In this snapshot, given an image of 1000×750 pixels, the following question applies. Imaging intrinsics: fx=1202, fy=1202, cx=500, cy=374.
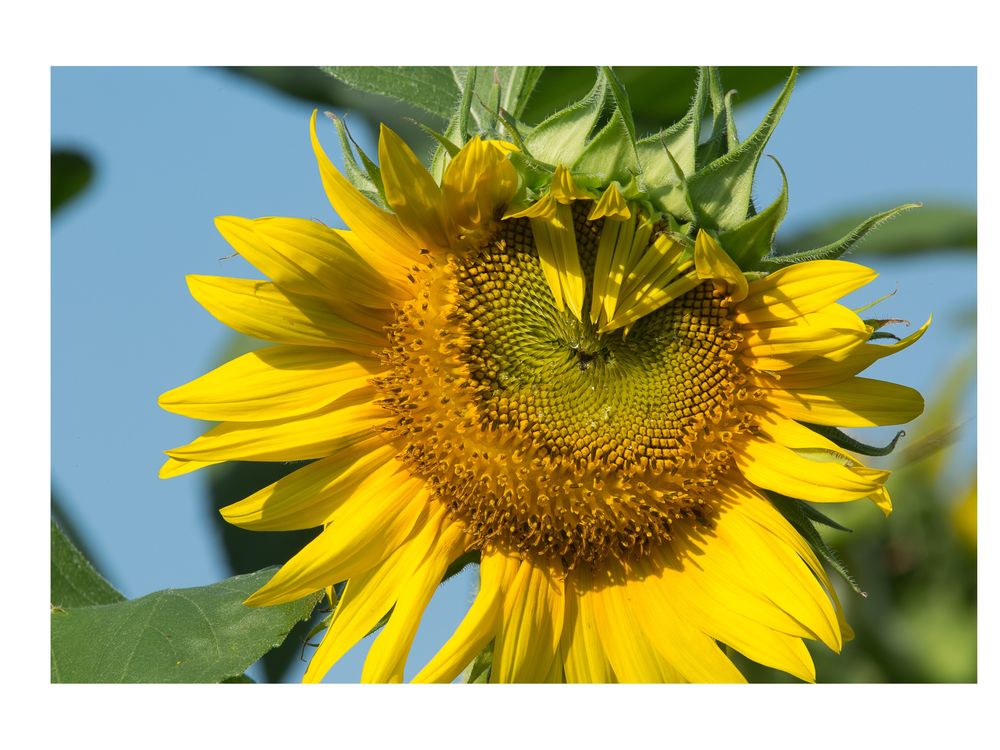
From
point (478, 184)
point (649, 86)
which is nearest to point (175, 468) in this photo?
point (478, 184)

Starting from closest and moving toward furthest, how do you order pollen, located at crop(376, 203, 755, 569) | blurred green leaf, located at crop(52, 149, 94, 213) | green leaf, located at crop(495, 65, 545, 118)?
pollen, located at crop(376, 203, 755, 569), green leaf, located at crop(495, 65, 545, 118), blurred green leaf, located at crop(52, 149, 94, 213)

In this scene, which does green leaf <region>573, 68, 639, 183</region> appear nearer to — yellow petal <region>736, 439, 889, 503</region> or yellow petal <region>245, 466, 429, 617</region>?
yellow petal <region>736, 439, 889, 503</region>

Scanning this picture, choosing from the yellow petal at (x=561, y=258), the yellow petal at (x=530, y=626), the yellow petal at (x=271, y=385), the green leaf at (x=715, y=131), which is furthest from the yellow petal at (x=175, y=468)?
the green leaf at (x=715, y=131)

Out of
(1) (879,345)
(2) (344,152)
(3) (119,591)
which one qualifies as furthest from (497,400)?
(3) (119,591)

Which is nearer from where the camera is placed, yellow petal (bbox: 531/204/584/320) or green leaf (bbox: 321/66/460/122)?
yellow petal (bbox: 531/204/584/320)

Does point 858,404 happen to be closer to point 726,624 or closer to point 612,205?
point 726,624

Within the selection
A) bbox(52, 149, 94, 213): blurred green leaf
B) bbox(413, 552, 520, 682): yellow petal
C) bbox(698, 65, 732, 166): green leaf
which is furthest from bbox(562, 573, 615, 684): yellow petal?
bbox(52, 149, 94, 213): blurred green leaf

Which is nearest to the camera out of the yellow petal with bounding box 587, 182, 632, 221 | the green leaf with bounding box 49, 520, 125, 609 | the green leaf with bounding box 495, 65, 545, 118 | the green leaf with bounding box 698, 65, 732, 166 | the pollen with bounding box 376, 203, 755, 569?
the yellow petal with bounding box 587, 182, 632, 221

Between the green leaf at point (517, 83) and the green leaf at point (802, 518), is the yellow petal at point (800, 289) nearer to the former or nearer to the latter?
the green leaf at point (802, 518)
